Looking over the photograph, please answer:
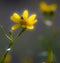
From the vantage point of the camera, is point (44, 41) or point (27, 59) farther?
point (27, 59)

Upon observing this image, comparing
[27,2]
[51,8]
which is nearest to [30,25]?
[51,8]

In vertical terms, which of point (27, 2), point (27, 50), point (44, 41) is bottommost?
point (27, 2)

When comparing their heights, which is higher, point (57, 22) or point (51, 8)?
point (51, 8)

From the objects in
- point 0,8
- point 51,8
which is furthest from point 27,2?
point 51,8

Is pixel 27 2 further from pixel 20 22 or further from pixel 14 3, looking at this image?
pixel 20 22

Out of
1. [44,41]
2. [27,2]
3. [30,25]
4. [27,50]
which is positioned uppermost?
[30,25]

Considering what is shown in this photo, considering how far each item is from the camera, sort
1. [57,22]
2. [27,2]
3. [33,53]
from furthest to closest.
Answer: [27,2] < [57,22] < [33,53]

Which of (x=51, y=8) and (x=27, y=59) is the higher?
(x=51, y=8)

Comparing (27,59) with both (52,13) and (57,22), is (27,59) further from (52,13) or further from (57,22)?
(57,22)

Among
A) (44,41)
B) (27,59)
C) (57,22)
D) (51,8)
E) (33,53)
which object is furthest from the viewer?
(57,22)
